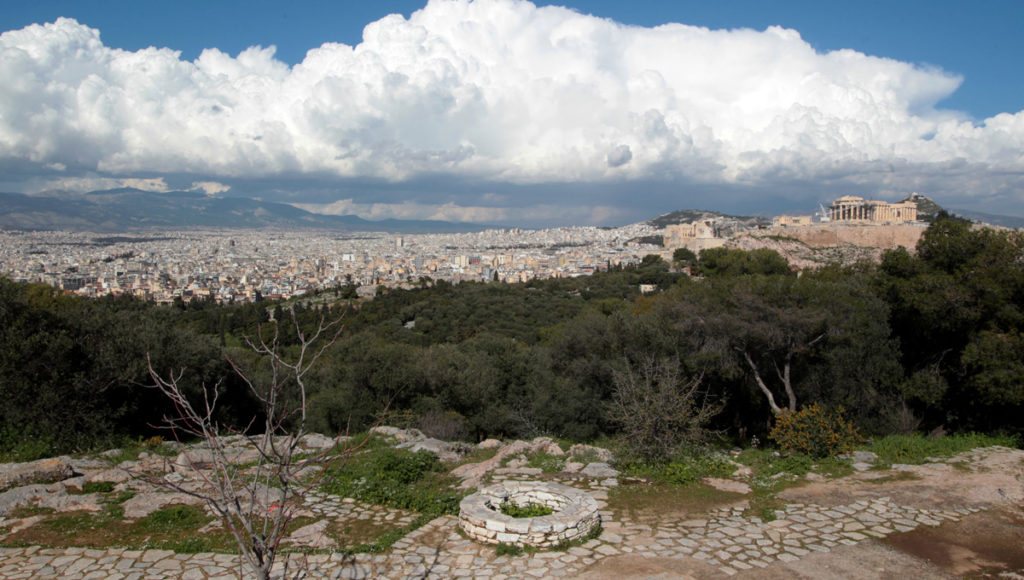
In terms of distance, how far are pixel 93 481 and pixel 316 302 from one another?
39550 millimetres

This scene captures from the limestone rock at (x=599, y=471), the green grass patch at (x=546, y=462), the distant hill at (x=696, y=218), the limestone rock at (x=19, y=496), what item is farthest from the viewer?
the distant hill at (x=696, y=218)

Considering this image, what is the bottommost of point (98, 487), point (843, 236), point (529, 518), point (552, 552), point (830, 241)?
point (98, 487)

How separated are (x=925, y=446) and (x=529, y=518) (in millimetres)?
6785

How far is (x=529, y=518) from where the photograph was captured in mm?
5680

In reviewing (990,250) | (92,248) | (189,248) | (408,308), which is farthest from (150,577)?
(189,248)

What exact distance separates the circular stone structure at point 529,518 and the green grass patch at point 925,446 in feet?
15.9

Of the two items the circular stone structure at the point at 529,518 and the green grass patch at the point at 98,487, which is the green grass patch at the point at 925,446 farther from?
Result: the green grass patch at the point at 98,487

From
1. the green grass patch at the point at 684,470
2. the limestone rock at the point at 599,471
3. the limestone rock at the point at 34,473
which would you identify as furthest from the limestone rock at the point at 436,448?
the limestone rock at the point at 34,473

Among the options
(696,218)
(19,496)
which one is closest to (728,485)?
(19,496)

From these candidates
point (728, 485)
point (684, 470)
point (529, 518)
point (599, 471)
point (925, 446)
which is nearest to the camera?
point (529, 518)

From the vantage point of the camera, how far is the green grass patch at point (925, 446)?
8.23 metres

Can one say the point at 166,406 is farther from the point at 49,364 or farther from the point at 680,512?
the point at 680,512

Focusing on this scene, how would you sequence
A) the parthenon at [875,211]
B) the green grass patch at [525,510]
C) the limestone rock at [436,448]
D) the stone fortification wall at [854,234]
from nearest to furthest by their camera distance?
the green grass patch at [525,510] < the limestone rock at [436,448] < the stone fortification wall at [854,234] < the parthenon at [875,211]

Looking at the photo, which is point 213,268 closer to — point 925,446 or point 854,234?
point 854,234
